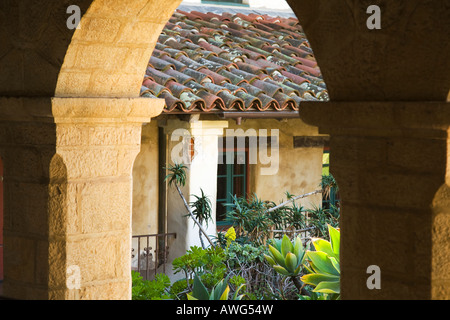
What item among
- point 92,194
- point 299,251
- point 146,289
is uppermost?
point 92,194

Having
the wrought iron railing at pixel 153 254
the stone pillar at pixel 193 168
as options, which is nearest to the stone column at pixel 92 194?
the stone pillar at pixel 193 168

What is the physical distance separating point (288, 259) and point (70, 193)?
180 centimetres

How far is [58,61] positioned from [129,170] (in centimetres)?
68

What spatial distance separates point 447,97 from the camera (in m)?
2.10

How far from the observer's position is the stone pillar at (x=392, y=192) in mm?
2113

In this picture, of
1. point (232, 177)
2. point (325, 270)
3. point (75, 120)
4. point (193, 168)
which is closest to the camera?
point (75, 120)

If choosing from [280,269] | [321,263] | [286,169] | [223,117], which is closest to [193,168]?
[223,117]

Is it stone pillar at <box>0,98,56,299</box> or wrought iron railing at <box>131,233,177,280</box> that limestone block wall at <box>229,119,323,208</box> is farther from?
stone pillar at <box>0,98,56,299</box>

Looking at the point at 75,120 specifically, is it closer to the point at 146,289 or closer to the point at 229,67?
the point at 146,289

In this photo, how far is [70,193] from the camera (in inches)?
135

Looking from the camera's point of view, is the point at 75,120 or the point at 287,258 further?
the point at 287,258
